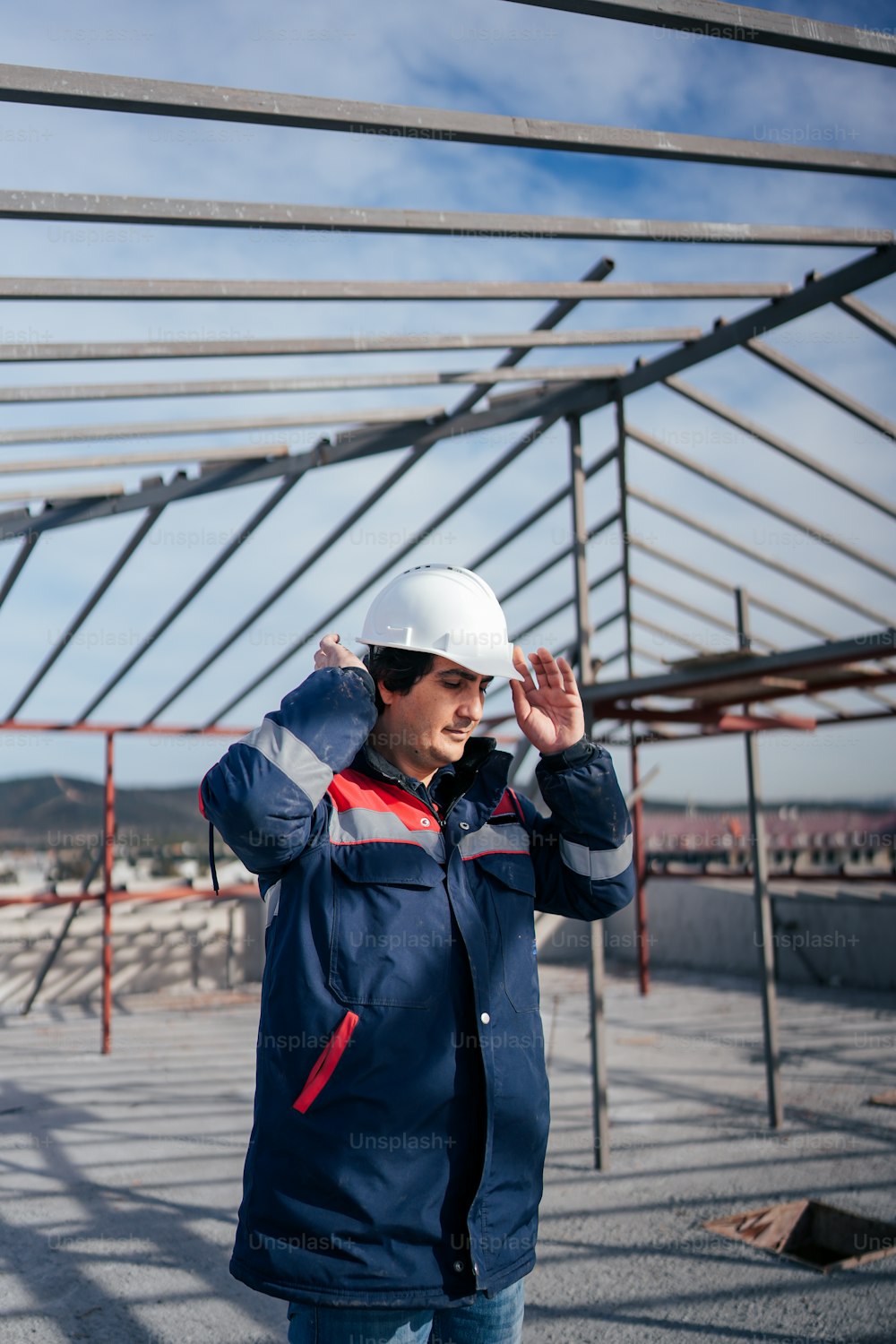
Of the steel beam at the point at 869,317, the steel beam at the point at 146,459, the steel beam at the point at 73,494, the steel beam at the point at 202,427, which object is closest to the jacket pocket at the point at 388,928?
the steel beam at the point at 202,427

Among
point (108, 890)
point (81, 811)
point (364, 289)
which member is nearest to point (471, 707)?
point (364, 289)

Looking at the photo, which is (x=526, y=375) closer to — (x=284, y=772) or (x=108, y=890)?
(x=284, y=772)

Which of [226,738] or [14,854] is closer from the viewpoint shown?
[226,738]

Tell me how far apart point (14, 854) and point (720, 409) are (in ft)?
39.4

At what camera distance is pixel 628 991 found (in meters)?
11.7

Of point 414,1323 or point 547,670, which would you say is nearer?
point 414,1323

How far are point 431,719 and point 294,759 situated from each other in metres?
0.38

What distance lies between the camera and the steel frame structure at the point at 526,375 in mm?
2863

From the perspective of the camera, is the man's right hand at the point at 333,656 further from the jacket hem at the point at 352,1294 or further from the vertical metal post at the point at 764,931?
the vertical metal post at the point at 764,931

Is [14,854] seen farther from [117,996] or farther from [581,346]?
[581,346]

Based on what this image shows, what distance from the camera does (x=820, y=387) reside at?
5.14 metres

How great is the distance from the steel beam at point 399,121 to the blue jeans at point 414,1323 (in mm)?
2672

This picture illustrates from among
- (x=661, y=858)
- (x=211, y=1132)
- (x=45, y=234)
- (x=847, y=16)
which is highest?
(x=847, y=16)

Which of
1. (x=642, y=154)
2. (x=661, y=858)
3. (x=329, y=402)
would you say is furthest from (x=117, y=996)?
(x=642, y=154)
